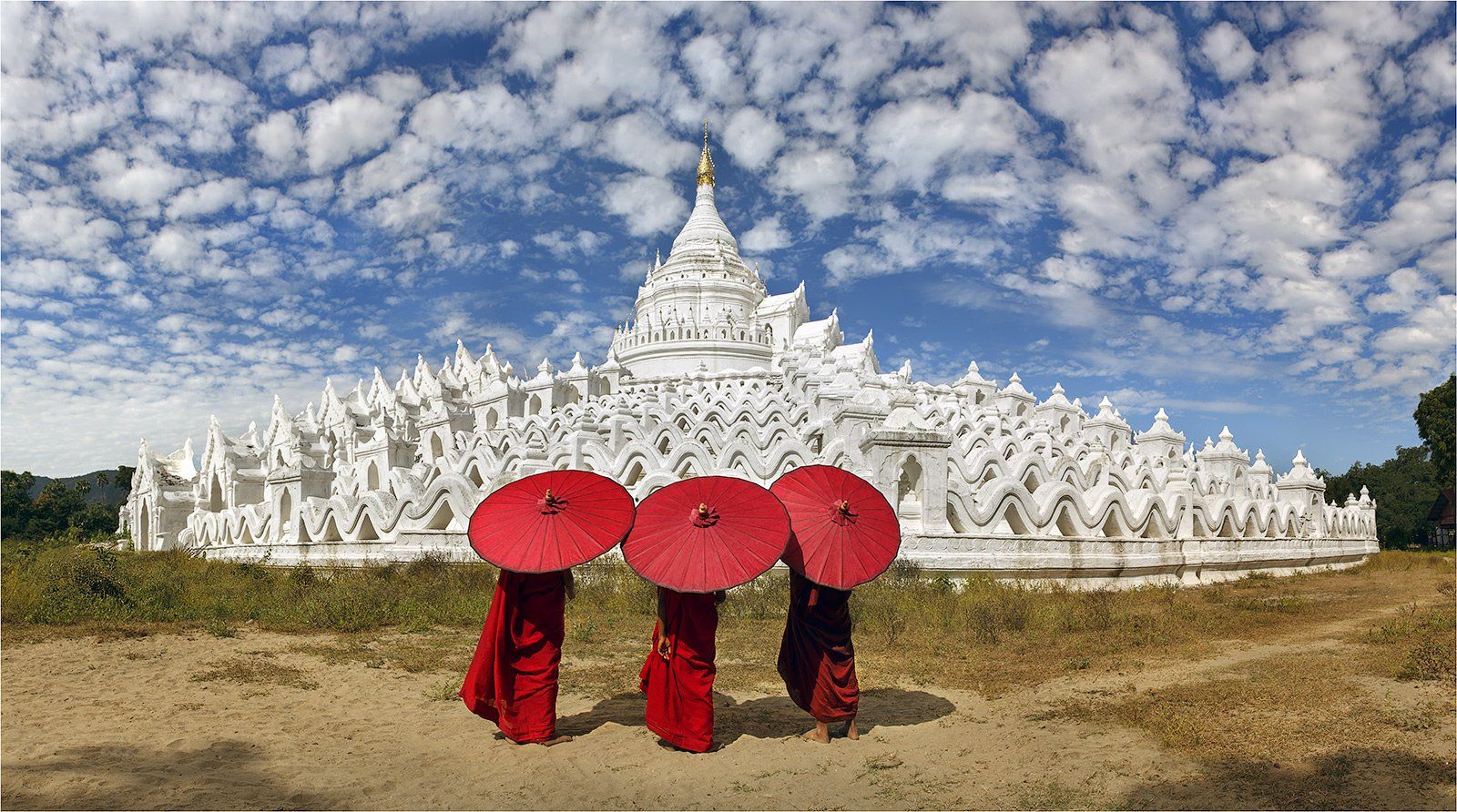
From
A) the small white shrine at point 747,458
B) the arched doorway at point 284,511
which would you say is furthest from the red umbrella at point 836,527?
the arched doorway at point 284,511

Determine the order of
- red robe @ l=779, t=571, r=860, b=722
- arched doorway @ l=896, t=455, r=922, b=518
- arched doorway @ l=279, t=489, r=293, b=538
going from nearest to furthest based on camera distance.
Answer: red robe @ l=779, t=571, r=860, b=722, arched doorway @ l=896, t=455, r=922, b=518, arched doorway @ l=279, t=489, r=293, b=538

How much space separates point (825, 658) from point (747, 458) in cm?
1033

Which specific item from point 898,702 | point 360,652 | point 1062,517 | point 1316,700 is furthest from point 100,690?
point 1062,517

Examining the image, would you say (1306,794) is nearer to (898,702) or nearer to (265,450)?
(898,702)

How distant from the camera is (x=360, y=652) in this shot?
9.70 metres

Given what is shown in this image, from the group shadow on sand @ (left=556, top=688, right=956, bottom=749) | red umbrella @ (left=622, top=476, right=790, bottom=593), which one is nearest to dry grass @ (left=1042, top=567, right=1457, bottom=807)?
shadow on sand @ (left=556, top=688, right=956, bottom=749)

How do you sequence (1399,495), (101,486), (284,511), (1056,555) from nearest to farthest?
(1056,555) < (284,511) < (1399,495) < (101,486)

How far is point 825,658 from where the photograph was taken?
21.1 feet

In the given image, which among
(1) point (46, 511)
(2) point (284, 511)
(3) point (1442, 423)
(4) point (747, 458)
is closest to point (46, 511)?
(1) point (46, 511)

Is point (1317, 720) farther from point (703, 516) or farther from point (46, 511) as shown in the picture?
point (46, 511)

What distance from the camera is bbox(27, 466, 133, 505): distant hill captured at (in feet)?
163

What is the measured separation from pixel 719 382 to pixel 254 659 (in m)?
19.5

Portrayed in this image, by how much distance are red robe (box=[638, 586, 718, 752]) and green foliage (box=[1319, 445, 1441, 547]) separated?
144ft

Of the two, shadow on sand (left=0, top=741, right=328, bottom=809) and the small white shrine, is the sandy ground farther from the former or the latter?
the small white shrine
